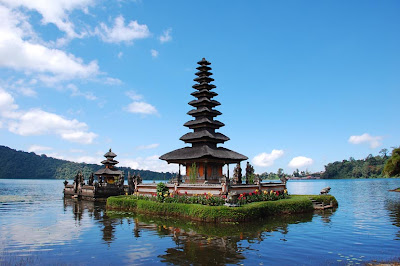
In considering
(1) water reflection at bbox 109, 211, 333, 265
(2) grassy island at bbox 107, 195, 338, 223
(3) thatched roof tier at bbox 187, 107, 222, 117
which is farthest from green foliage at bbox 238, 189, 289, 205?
(3) thatched roof tier at bbox 187, 107, 222, 117

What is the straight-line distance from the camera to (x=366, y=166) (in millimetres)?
168375

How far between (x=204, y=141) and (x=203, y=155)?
4.35 metres

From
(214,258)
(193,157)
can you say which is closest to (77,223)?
(193,157)

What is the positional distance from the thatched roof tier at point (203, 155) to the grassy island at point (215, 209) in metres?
6.53

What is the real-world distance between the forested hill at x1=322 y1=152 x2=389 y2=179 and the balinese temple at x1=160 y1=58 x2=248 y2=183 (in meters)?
154

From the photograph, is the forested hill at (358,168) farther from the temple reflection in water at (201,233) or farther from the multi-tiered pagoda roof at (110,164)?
the temple reflection in water at (201,233)

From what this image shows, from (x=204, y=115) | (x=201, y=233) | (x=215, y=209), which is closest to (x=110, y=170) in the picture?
(x=204, y=115)

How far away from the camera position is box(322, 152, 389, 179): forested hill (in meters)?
167

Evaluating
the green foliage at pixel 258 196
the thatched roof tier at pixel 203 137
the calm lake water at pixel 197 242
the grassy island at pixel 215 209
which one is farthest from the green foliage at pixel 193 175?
the calm lake water at pixel 197 242

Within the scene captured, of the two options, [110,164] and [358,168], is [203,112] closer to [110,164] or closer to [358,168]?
[110,164]

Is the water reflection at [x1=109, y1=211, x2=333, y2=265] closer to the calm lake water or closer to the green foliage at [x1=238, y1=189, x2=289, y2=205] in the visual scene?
the calm lake water

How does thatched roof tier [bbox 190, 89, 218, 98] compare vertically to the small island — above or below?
above

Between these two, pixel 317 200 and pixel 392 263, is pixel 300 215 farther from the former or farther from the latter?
pixel 392 263

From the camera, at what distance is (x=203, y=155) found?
107ft
